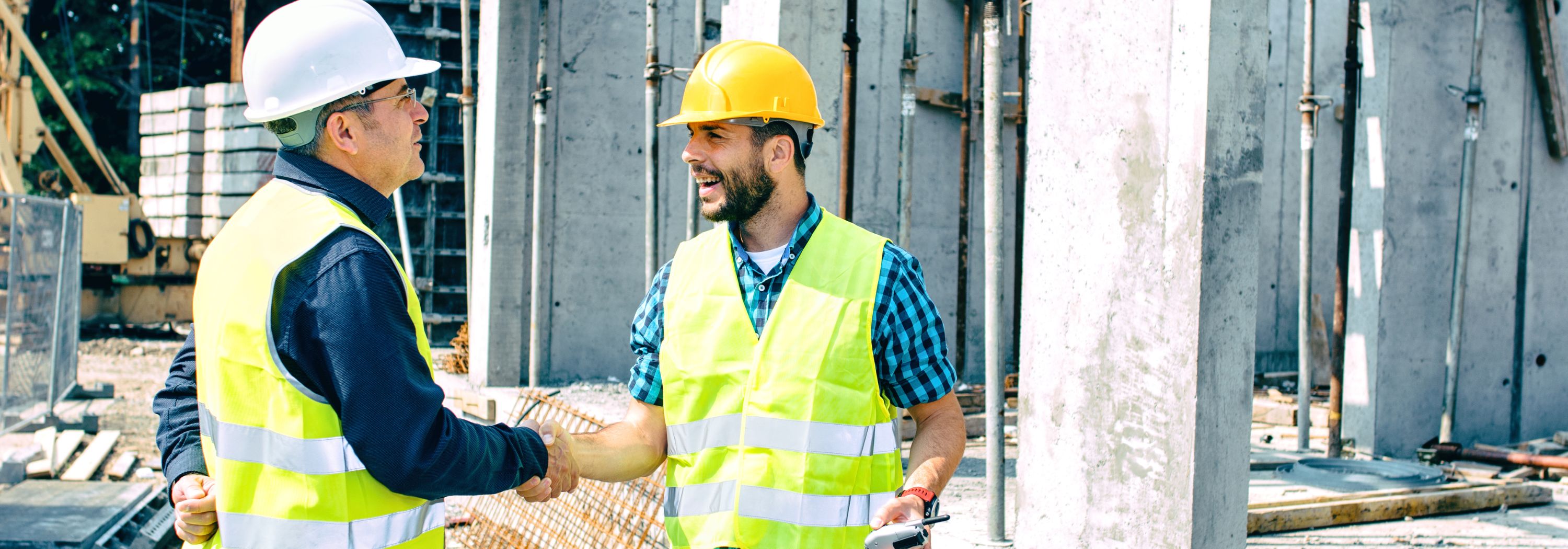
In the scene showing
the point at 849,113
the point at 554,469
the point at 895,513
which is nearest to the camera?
the point at 895,513

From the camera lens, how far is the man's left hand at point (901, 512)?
2.26 metres

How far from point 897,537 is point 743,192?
0.87 m

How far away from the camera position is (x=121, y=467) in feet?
25.8

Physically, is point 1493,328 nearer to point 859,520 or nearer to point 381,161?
point 859,520

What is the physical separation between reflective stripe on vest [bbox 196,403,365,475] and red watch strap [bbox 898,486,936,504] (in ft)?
3.46

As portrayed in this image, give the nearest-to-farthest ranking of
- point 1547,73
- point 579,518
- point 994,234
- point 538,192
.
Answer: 1. point 994,234
2. point 579,518
3. point 1547,73
4. point 538,192

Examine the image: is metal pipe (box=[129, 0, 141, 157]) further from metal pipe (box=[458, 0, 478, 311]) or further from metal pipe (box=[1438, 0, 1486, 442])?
metal pipe (box=[1438, 0, 1486, 442])

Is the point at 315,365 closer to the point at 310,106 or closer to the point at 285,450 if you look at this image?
the point at 285,450

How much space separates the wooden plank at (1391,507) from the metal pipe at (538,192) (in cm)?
557

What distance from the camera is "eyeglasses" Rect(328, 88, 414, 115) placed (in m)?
2.23

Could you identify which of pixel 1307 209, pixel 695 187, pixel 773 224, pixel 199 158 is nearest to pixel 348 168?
pixel 773 224

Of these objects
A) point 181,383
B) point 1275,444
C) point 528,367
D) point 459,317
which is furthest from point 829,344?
point 459,317

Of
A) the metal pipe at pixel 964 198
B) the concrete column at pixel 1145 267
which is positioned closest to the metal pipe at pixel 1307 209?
the metal pipe at pixel 964 198

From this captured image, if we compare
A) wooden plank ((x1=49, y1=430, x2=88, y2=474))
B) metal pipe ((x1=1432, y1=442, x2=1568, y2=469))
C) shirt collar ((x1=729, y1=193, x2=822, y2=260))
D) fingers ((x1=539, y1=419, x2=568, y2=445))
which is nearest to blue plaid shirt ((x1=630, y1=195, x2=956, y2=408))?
shirt collar ((x1=729, y1=193, x2=822, y2=260))
